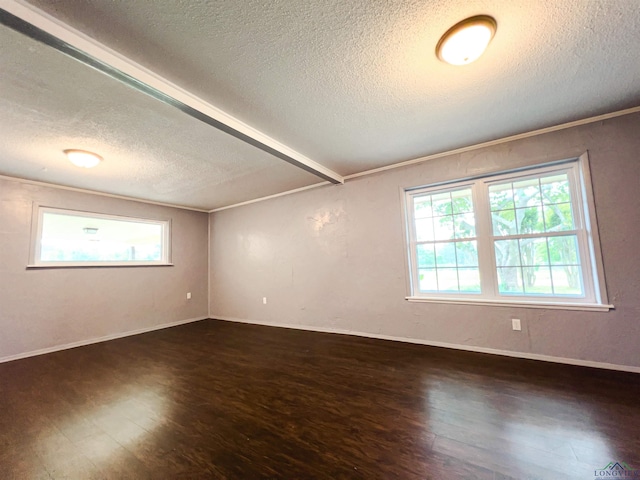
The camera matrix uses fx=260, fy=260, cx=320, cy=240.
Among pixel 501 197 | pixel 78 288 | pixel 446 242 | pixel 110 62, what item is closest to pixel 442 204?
pixel 446 242

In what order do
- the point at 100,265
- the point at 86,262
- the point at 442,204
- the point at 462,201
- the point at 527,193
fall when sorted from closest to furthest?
the point at 527,193
the point at 462,201
the point at 442,204
the point at 86,262
the point at 100,265

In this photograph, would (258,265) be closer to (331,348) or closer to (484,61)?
(331,348)

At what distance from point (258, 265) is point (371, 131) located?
343cm

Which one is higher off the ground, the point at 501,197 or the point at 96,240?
the point at 501,197

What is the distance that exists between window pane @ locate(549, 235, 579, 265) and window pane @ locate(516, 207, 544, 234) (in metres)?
0.18

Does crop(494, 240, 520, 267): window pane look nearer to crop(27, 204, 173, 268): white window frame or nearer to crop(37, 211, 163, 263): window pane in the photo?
crop(27, 204, 173, 268): white window frame

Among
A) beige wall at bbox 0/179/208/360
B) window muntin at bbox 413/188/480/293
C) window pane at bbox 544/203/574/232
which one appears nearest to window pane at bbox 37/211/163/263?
beige wall at bbox 0/179/208/360

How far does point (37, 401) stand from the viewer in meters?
2.21

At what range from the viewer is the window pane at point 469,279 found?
10.5ft

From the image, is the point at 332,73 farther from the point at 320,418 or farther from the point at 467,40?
the point at 320,418

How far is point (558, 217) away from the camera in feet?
9.28

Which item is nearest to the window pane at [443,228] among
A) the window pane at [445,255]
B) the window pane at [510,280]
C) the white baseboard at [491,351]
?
the window pane at [445,255]

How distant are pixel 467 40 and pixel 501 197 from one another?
2144 mm

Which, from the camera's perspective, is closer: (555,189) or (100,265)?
(555,189)
